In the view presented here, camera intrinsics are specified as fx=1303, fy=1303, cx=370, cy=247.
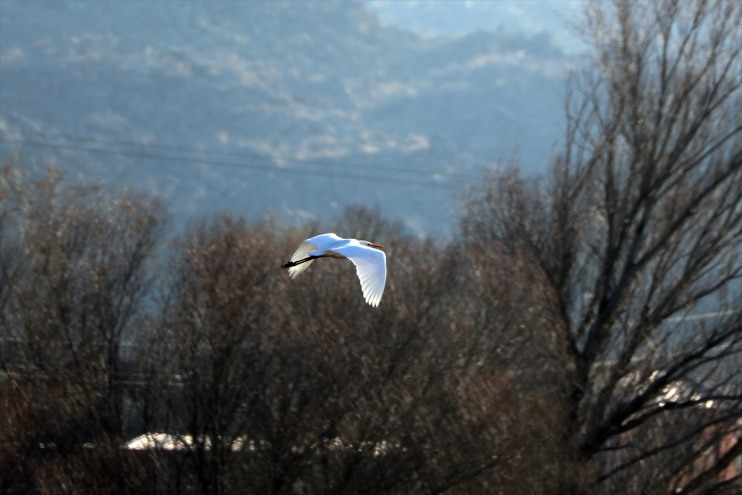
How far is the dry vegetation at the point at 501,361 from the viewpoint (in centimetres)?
2209

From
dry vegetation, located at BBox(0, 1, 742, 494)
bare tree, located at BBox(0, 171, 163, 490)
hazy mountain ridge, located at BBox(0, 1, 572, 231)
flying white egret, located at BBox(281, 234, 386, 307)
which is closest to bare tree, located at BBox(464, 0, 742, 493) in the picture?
dry vegetation, located at BBox(0, 1, 742, 494)

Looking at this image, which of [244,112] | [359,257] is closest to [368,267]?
[359,257]

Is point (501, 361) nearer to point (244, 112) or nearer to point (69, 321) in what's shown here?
point (69, 321)

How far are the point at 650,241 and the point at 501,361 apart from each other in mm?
4402

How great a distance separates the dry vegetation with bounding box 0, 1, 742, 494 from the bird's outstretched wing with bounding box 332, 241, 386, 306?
42.8 feet

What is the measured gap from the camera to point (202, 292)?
23.6 meters

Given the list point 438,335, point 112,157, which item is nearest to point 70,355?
point 438,335

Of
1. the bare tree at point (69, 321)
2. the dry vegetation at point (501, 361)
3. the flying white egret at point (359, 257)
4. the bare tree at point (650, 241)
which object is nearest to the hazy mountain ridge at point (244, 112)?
the bare tree at point (69, 321)

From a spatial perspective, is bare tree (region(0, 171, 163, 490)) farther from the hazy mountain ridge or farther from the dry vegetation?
the hazy mountain ridge

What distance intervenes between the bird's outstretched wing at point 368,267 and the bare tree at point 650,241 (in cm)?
1416

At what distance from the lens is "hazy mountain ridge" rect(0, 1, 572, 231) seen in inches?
5566

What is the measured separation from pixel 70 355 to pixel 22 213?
32.7ft

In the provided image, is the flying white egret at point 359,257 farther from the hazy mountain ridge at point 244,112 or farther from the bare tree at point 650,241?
the hazy mountain ridge at point 244,112

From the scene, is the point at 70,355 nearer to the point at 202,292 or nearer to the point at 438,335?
the point at 202,292
